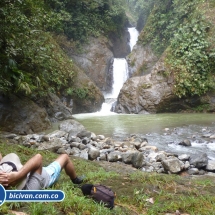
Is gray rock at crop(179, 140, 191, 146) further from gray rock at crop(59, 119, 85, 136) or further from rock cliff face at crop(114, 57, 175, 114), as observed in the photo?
rock cliff face at crop(114, 57, 175, 114)

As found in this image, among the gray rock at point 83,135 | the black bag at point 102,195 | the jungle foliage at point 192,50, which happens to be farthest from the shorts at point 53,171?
the jungle foliage at point 192,50

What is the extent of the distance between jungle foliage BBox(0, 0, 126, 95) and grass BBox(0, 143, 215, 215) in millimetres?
4002

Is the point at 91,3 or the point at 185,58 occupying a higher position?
the point at 91,3

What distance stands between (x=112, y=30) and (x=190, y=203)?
69.8ft

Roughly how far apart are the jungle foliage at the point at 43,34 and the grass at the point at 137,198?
4002 mm

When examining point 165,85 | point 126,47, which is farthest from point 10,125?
point 126,47

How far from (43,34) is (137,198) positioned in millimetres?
10896

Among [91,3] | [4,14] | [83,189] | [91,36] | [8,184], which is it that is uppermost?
[91,3]

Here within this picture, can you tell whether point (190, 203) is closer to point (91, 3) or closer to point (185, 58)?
point (185, 58)

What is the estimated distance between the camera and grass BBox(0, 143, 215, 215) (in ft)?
7.97

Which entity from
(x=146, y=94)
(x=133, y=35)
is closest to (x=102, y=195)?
(x=146, y=94)

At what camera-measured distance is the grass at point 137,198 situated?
7.97 feet

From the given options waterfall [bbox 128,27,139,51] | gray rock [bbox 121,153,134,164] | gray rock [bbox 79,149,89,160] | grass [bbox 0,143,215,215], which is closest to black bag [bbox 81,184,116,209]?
grass [bbox 0,143,215,215]

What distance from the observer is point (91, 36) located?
2058cm
